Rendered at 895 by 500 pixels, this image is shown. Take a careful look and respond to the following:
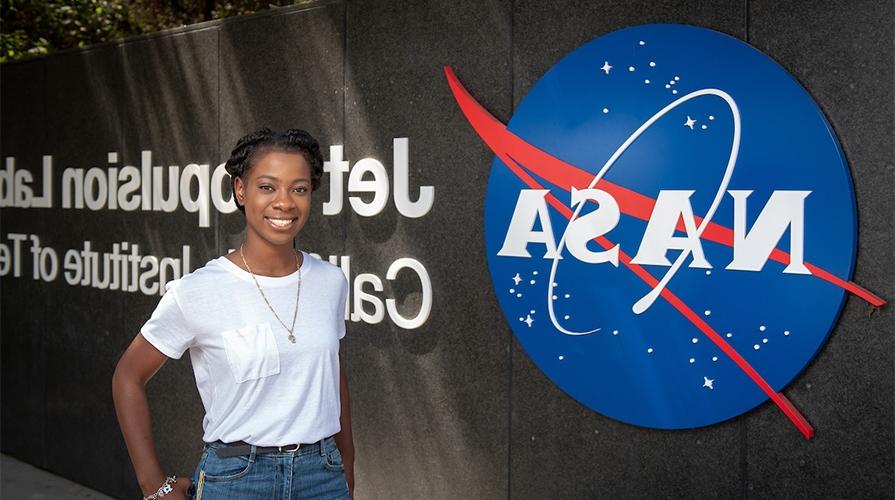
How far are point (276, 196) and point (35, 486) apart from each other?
4899 millimetres

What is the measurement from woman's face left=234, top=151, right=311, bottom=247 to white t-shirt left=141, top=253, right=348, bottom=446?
0.12 meters

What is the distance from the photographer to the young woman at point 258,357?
2617 mm

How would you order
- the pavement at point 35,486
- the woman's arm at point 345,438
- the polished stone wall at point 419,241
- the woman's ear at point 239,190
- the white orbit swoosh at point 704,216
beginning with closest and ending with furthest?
the woman's ear at point 239,190, the woman's arm at point 345,438, the polished stone wall at point 419,241, the white orbit swoosh at point 704,216, the pavement at point 35,486

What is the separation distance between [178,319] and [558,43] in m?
2.22

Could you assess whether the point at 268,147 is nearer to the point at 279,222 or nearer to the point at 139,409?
the point at 279,222

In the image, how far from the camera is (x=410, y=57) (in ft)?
15.9

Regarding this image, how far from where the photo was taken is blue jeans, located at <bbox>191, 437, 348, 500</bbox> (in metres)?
2.59

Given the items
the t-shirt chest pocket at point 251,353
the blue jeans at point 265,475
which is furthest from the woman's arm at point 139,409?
the t-shirt chest pocket at point 251,353

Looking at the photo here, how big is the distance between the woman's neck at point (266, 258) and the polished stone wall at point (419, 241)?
182cm

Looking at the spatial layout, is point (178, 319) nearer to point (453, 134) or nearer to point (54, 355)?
point (453, 134)

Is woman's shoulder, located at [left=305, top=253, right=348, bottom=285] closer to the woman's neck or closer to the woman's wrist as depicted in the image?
the woman's neck

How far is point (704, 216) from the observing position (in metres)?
3.76

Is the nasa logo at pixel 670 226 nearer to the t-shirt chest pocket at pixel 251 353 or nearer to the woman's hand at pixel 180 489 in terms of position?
the t-shirt chest pocket at pixel 251 353

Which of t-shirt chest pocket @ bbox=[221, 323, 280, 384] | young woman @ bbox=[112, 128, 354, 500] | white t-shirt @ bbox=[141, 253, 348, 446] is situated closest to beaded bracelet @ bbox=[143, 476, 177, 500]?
young woman @ bbox=[112, 128, 354, 500]
